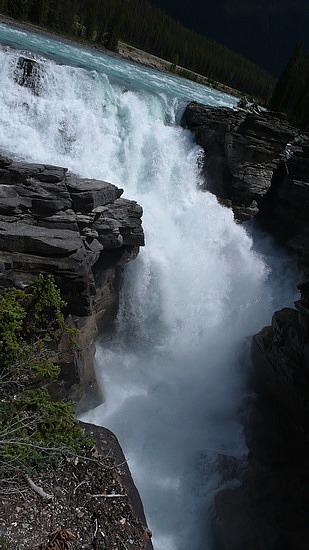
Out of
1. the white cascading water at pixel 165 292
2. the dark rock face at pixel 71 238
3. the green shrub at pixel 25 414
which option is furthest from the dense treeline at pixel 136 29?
the green shrub at pixel 25 414

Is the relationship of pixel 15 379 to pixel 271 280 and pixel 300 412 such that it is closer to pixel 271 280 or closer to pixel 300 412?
pixel 300 412

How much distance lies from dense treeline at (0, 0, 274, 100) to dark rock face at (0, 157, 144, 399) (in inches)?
1469

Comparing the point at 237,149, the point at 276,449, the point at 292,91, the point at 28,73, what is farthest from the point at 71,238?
the point at 292,91

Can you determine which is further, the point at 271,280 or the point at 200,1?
the point at 200,1

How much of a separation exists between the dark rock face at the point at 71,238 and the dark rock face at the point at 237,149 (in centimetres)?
837

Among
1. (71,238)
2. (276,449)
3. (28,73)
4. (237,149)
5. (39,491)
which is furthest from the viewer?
(237,149)

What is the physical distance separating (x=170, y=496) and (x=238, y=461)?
2325mm

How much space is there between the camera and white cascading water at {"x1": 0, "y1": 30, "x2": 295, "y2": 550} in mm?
11531

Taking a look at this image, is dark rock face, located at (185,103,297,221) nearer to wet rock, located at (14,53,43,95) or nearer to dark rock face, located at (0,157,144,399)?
dark rock face, located at (0,157,144,399)

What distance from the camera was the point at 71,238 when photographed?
10.7 metres

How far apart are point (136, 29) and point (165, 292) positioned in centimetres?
7300

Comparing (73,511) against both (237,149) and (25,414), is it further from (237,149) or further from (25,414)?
(237,149)

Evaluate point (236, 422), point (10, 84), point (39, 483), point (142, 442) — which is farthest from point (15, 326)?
point (10, 84)

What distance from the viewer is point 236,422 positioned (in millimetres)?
12711
